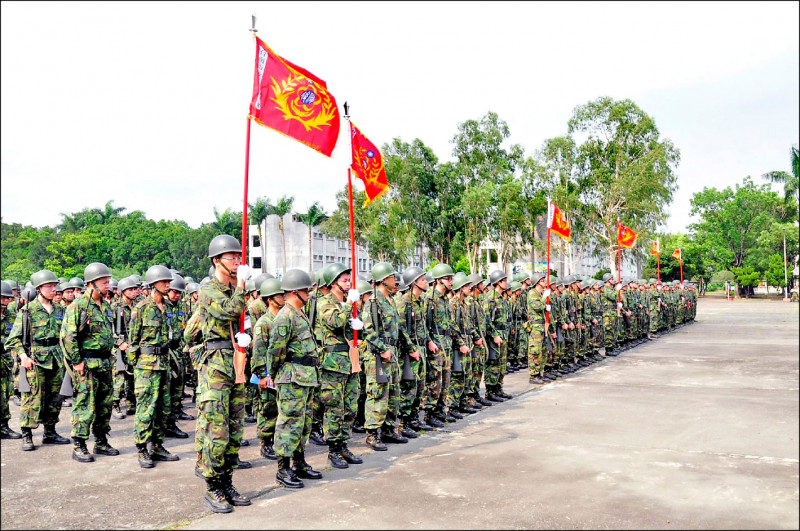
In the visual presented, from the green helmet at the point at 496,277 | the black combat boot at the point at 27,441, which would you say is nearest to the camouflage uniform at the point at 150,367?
the black combat boot at the point at 27,441

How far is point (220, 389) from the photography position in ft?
18.1

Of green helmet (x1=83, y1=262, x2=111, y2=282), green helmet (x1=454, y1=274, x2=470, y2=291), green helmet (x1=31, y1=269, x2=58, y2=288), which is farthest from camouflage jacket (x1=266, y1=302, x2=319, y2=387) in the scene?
green helmet (x1=454, y1=274, x2=470, y2=291)

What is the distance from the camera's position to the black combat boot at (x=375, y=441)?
7.41 m

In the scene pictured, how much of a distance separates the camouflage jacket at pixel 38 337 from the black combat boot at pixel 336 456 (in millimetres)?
3699

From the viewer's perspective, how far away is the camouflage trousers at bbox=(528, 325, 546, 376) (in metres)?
12.5

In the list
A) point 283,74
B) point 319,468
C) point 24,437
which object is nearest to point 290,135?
point 283,74

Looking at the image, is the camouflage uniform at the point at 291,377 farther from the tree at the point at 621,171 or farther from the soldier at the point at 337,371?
the tree at the point at 621,171

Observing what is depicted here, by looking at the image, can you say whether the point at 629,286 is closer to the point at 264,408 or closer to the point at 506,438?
the point at 506,438

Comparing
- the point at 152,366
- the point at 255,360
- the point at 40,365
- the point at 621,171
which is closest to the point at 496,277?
the point at 255,360

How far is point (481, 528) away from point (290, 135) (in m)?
4.32

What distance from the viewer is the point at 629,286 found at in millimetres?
21016

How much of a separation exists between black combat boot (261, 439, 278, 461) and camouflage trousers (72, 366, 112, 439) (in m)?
1.78

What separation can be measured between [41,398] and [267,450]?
2.95 m

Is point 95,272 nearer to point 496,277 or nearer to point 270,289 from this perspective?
point 270,289
